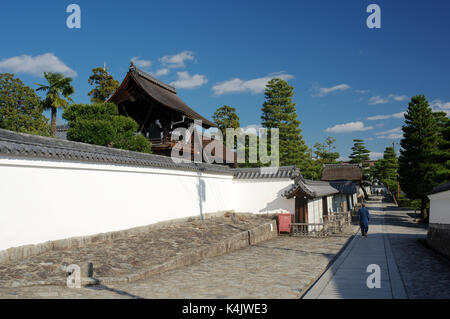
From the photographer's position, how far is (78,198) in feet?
30.9

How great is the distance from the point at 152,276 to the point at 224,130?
2905 cm

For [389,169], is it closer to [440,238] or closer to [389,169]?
[389,169]

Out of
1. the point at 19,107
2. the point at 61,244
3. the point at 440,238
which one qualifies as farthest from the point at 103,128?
the point at 19,107

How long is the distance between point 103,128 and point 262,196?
954 cm

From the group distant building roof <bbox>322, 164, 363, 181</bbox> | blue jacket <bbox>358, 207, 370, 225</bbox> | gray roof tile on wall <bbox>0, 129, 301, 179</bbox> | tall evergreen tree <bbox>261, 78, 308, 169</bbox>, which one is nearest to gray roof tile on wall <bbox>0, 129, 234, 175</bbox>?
gray roof tile on wall <bbox>0, 129, 301, 179</bbox>

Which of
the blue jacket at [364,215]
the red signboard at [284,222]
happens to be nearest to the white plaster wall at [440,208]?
the blue jacket at [364,215]

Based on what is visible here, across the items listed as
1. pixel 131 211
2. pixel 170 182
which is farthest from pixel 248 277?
pixel 170 182

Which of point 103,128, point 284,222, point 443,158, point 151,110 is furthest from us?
point 151,110

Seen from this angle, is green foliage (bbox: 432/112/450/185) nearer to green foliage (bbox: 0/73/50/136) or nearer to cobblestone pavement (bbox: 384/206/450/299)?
cobblestone pavement (bbox: 384/206/450/299)

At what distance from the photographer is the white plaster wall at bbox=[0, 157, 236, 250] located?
7590 millimetres

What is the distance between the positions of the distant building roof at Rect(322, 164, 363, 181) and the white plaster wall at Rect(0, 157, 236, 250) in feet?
122

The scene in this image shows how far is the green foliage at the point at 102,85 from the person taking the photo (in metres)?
35.6
